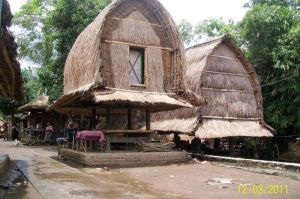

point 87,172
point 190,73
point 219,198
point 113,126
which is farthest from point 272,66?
point 219,198

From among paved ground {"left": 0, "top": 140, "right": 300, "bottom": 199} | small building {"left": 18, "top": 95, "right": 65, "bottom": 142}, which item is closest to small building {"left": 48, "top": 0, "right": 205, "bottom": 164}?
paved ground {"left": 0, "top": 140, "right": 300, "bottom": 199}

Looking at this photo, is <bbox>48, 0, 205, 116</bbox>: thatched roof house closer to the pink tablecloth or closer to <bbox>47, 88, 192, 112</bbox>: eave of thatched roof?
<bbox>47, 88, 192, 112</bbox>: eave of thatched roof

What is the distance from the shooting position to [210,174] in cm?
998

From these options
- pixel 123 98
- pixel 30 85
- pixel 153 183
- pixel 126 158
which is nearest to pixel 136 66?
pixel 123 98

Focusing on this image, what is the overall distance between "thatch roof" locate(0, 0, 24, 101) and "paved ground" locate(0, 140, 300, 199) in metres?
2.59

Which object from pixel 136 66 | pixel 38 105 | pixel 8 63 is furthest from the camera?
pixel 38 105

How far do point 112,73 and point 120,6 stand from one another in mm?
2570

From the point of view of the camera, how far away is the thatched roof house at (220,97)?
16688 millimetres

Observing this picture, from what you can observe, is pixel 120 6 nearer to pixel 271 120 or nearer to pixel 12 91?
pixel 12 91

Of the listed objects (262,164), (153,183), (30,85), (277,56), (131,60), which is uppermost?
(30,85)

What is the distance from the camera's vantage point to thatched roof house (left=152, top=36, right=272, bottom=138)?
16.7 metres

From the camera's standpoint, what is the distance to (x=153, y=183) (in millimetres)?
8508
